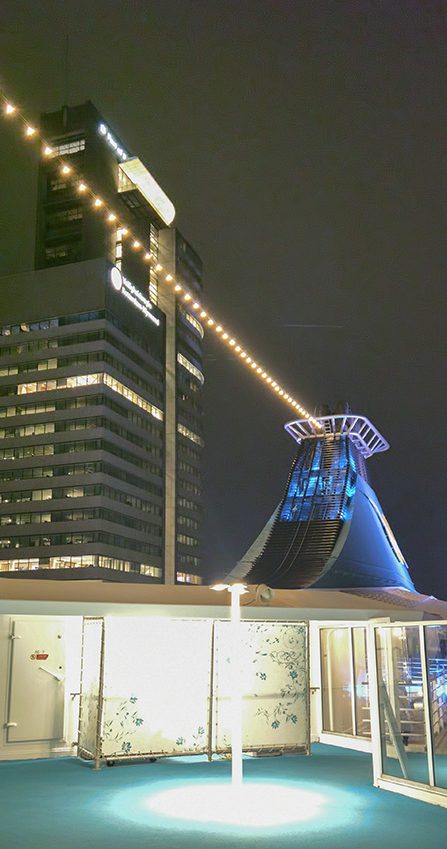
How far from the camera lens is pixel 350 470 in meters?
40.8

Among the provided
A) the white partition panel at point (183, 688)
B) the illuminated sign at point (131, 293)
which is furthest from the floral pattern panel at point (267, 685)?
the illuminated sign at point (131, 293)

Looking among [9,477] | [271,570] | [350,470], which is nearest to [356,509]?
[350,470]

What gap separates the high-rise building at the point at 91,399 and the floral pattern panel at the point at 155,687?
219 feet

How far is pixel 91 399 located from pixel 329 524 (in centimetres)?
4777

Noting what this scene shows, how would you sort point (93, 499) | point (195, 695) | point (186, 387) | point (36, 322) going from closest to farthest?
point (195, 695) < point (93, 499) < point (36, 322) < point (186, 387)

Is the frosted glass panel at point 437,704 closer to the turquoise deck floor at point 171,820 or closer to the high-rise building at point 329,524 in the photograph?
the turquoise deck floor at point 171,820

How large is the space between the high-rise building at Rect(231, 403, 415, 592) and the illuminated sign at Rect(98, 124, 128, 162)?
234 feet

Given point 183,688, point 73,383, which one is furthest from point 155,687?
point 73,383

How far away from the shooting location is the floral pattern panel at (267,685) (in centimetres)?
1248

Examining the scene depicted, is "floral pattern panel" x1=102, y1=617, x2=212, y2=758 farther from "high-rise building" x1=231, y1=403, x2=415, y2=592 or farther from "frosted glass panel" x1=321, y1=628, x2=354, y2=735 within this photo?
"high-rise building" x1=231, y1=403, x2=415, y2=592

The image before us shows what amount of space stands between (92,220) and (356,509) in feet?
223

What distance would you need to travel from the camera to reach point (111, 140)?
102 m

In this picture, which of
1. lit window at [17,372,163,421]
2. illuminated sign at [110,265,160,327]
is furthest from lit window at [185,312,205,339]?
lit window at [17,372,163,421]

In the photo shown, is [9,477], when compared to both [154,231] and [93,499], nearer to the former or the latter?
[93,499]
